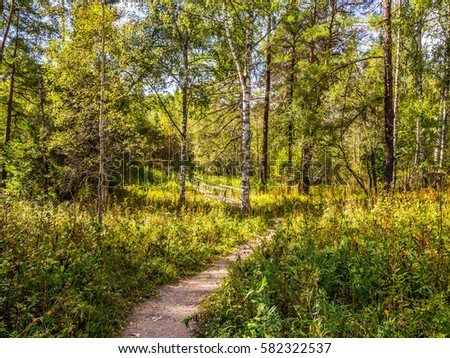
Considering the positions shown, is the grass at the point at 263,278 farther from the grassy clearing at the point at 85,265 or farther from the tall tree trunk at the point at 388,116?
the tall tree trunk at the point at 388,116

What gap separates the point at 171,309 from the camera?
199 inches

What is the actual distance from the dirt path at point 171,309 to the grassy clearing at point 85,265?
229 millimetres

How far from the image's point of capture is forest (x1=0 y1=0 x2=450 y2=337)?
152 inches

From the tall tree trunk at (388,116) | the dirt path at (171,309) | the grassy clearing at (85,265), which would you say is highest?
the tall tree trunk at (388,116)

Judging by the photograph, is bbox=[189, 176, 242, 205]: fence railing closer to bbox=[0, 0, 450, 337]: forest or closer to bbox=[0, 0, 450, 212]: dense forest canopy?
bbox=[0, 0, 450, 337]: forest

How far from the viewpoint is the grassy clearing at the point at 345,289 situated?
A: 10.7 feet

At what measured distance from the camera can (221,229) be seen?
9703mm

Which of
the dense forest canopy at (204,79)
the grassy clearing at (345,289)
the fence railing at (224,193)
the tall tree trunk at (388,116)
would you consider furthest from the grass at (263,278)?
the fence railing at (224,193)

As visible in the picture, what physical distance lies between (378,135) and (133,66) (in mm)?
9989

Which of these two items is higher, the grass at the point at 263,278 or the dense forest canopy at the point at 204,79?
the dense forest canopy at the point at 204,79

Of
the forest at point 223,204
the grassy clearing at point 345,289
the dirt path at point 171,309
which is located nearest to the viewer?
the grassy clearing at point 345,289

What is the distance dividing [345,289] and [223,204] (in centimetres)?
969

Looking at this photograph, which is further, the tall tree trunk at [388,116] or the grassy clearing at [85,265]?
the tall tree trunk at [388,116]

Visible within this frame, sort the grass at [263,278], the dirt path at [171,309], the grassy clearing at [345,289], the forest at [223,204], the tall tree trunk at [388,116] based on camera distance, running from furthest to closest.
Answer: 1. the tall tree trunk at [388,116]
2. the dirt path at [171,309]
3. the forest at [223,204]
4. the grass at [263,278]
5. the grassy clearing at [345,289]
